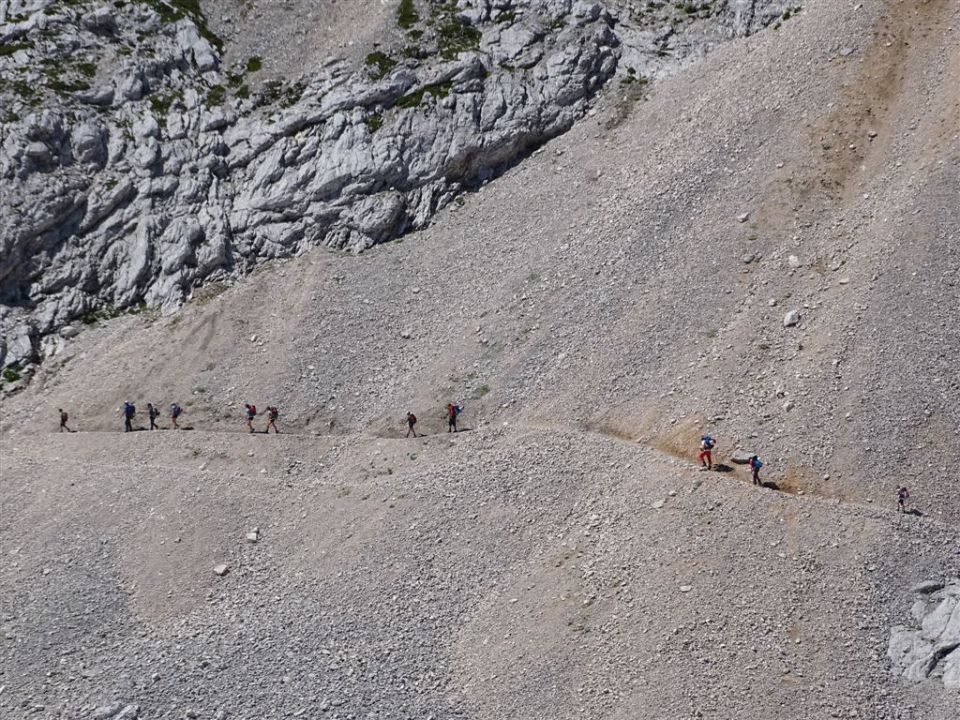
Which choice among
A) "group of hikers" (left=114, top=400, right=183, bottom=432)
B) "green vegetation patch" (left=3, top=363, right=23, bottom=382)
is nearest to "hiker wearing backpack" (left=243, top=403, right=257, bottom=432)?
"group of hikers" (left=114, top=400, right=183, bottom=432)

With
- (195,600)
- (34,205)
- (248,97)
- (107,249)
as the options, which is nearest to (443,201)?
(248,97)

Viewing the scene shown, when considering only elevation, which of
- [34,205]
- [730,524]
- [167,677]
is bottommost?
[167,677]

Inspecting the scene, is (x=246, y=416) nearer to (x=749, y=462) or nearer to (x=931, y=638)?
(x=749, y=462)

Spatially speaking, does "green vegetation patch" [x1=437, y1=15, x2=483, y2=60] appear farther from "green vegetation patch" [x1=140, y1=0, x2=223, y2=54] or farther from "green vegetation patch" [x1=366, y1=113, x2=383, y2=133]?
Answer: "green vegetation patch" [x1=140, y1=0, x2=223, y2=54]

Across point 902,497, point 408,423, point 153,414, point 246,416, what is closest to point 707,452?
point 902,497

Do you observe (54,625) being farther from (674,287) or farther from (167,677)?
(674,287)
